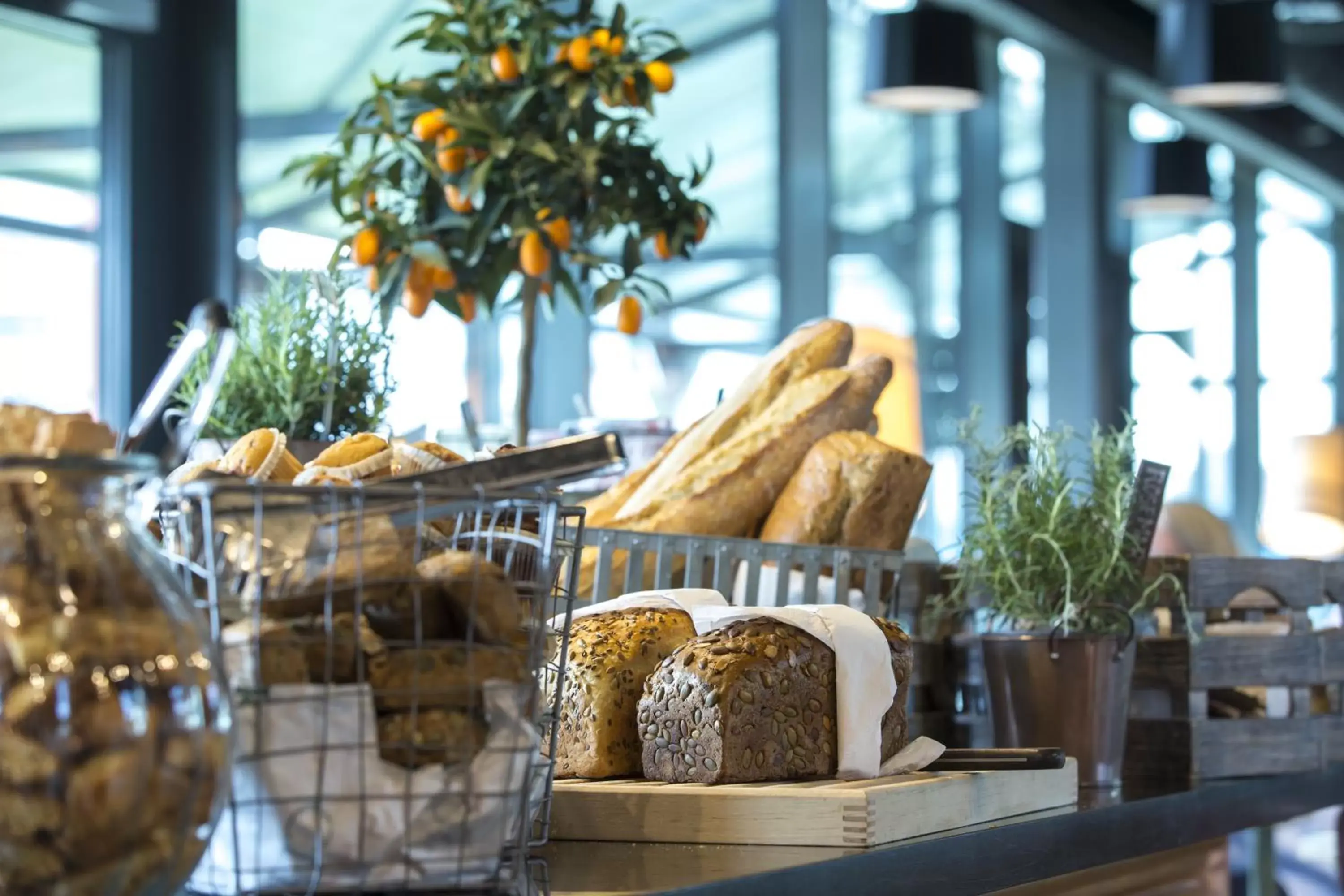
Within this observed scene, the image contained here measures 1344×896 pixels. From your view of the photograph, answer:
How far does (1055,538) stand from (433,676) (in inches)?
31.2

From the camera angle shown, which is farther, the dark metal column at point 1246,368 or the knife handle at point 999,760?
the dark metal column at point 1246,368

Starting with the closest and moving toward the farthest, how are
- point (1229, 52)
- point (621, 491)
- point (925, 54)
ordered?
point (621, 491), point (925, 54), point (1229, 52)

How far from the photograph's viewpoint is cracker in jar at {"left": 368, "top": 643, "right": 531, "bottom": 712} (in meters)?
0.66

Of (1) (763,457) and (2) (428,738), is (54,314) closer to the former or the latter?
(1) (763,457)

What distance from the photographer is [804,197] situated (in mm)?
5703

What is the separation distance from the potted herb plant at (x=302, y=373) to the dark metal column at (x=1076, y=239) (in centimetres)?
A: 661

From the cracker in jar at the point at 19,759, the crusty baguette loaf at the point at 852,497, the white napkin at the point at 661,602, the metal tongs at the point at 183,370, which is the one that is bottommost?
the cracker in jar at the point at 19,759

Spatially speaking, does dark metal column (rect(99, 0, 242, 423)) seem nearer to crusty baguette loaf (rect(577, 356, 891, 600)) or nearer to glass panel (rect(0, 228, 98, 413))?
glass panel (rect(0, 228, 98, 413))

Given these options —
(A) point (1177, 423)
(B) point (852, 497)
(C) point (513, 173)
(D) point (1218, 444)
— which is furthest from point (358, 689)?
(D) point (1218, 444)

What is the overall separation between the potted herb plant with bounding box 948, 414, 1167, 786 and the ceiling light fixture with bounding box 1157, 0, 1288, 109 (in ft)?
12.8

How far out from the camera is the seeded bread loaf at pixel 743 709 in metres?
0.97

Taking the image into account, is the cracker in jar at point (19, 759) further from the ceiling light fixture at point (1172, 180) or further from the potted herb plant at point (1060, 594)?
the ceiling light fixture at point (1172, 180)

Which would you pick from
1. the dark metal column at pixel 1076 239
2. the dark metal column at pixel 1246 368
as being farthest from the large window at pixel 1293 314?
the dark metal column at pixel 1076 239

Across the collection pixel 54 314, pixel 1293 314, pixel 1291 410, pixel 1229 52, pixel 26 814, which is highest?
pixel 1229 52
